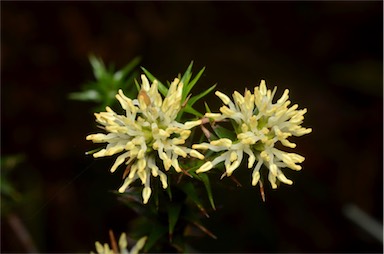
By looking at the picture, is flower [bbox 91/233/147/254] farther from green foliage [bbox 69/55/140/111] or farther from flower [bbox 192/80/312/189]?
green foliage [bbox 69/55/140/111]

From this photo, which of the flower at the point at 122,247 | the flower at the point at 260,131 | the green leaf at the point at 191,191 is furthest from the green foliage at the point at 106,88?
the flower at the point at 260,131

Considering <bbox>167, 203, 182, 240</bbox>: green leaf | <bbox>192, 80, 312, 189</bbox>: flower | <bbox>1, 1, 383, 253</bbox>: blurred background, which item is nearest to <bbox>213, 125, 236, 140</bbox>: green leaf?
<bbox>192, 80, 312, 189</bbox>: flower

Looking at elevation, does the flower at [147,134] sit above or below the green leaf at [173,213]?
above

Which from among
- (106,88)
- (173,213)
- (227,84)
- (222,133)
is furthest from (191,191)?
(227,84)

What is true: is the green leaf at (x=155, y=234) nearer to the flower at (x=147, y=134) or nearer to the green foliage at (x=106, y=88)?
the flower at (x=147, y=134)
